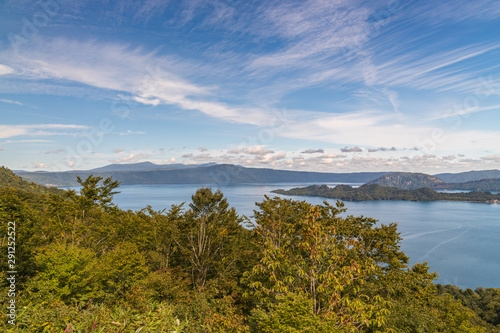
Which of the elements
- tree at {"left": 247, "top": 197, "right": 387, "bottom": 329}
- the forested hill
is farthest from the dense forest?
the forested hill

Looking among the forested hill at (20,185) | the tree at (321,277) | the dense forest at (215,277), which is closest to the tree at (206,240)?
the dense forest at (215,277)

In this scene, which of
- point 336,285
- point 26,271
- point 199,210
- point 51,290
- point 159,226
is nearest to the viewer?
point 336,285

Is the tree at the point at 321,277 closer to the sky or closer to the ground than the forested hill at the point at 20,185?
closer to the sky

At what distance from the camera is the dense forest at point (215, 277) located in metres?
6.00

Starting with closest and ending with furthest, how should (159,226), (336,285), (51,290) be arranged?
(336,285), (51,290), (159,226)

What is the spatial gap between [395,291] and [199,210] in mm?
15969

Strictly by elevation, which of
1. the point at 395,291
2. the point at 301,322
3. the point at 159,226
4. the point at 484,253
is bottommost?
the point at 484,253

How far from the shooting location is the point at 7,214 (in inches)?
665

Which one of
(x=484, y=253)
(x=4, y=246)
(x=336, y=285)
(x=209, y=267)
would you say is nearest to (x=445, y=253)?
(x=484, y=253)

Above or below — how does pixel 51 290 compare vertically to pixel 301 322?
below

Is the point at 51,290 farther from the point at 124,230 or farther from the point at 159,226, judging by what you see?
the point at 124,230

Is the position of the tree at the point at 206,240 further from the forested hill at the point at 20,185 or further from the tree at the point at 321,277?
the forested hill at the point at 20,185

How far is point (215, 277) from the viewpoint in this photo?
20.8 m

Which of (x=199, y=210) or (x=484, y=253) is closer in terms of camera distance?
(x=199, y=210)
